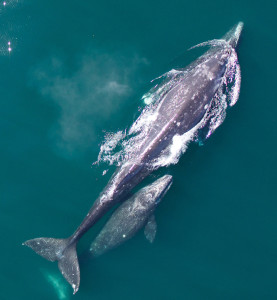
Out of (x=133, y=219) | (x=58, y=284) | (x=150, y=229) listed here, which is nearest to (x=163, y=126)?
(x=133, y=219)

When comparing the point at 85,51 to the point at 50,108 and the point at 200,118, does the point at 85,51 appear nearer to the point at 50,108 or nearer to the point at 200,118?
the point at 50,108

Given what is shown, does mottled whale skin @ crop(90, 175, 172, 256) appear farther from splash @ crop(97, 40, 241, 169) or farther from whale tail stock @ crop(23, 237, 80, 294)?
splash @ crop(97, 40, 241, 169)

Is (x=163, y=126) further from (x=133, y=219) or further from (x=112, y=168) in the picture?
(x=133, y=219)

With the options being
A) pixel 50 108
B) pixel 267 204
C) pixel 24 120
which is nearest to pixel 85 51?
pixel 50 108

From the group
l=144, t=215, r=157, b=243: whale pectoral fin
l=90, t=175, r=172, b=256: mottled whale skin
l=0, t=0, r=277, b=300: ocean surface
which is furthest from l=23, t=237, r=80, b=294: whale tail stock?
l=144, t=215, r=157, b=243: whale pectoral fin

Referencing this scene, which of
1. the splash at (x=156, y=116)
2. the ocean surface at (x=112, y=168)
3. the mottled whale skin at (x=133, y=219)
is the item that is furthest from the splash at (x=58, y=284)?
the splash at (x=156, y=116)

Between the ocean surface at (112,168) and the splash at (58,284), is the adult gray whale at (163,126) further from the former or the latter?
the splash at (58,284)
